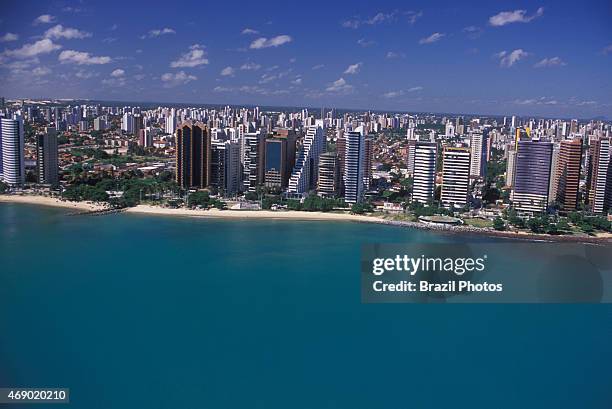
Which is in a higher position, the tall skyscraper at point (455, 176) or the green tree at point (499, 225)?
the tall skyscraper at point (455, 176)

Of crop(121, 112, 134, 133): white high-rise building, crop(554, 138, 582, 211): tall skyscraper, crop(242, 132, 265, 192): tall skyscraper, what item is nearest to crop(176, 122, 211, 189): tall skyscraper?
crop(242, 132, 265, 192): tall skyscraper

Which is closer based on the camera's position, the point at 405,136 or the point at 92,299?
the point at 92,299

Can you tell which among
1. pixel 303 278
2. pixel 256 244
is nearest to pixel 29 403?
pixel 303 278

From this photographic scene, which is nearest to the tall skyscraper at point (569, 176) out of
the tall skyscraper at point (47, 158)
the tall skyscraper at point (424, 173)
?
the tall skyscraper at point (424, 173)

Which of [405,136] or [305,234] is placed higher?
[405,136]

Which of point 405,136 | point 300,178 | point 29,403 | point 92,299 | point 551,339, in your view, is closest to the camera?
point 29,403

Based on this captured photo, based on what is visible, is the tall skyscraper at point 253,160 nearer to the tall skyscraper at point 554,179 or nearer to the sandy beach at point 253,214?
the sandy beach at point 253,214

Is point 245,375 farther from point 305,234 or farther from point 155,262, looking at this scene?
point 305,234
